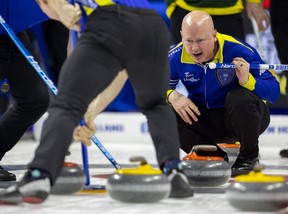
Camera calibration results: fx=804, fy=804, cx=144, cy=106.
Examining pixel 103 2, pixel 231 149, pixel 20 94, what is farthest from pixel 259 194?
pixel 231 149

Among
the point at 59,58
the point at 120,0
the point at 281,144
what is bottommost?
the point at 281,144

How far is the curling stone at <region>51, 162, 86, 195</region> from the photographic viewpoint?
3.06m

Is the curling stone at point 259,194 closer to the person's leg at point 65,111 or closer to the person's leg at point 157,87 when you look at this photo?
the person's leg at point 157,87

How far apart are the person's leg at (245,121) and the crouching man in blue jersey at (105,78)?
3.09 ft

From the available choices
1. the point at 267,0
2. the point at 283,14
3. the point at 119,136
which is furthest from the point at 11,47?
the point at 119,136

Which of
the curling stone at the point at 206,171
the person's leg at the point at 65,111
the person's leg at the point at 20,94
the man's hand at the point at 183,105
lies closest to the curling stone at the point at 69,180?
→ the person's leg at the point at 65,111

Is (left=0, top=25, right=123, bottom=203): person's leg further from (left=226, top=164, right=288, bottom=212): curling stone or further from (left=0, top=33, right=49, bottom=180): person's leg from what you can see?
(left=0, top=33, right=49, bottom=180): person's leg

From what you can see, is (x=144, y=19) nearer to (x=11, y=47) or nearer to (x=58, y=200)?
(x=58, y=200)

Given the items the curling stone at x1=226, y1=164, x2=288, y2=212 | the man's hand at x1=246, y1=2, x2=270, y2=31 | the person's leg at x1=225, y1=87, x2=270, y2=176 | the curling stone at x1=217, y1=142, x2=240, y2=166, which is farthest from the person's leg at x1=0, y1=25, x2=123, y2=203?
the man's hand at x1=246, y1=2, x2=270, y2=31

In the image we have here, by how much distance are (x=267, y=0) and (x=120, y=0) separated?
128 inches

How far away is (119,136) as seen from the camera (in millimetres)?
6969

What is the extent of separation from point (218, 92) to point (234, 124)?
242 millimetres

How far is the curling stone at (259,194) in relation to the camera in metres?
2.70

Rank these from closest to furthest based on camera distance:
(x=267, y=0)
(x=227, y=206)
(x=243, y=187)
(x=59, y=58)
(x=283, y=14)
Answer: (x=243, y=187) → (x=227, y=206) → (x=283, y=14) → (x=267, y=0) → (x=59, y=58)
